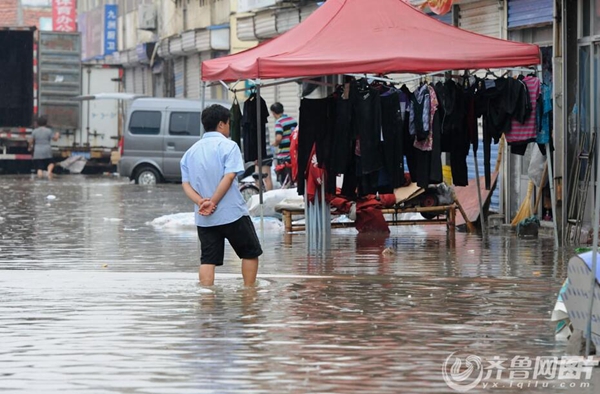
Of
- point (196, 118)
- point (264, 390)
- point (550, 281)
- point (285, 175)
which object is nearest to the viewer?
point (264, 390)

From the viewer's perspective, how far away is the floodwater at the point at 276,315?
7.53 m

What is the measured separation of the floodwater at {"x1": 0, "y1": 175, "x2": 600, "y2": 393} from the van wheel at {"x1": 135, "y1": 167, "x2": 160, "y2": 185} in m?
15.1

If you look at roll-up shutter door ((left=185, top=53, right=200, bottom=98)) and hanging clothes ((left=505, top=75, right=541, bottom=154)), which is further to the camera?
roll-up shutter door ((left=185, top=53, right=200, bottom=98))

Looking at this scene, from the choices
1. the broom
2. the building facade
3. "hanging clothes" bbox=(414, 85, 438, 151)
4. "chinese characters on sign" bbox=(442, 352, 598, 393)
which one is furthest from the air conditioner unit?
"chinese characters on sign" bbox=(442, 352, 598, 393)

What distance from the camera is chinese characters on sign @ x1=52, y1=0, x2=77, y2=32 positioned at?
5797 centimetres

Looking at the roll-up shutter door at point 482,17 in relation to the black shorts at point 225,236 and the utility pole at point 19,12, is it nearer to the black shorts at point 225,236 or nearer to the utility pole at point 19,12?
the black shorts at point 225,236

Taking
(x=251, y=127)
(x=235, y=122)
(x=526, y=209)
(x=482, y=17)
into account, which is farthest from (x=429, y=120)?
(x=482, y=17)

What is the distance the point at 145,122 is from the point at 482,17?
11.6 meters

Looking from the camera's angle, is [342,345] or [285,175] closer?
[342,345]

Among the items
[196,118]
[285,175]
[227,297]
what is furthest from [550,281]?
[196,118]

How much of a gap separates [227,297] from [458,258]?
4.09m

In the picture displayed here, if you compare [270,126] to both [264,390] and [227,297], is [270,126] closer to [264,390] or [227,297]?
[227,297]

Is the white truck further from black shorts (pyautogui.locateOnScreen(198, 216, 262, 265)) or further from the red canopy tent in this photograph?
black shorts (pyautogui.locateOnScreen(198, 216, 262, 265))

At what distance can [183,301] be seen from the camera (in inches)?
418
